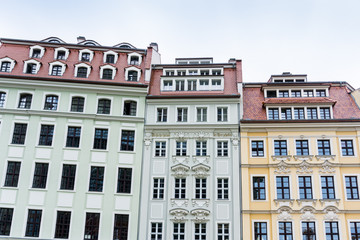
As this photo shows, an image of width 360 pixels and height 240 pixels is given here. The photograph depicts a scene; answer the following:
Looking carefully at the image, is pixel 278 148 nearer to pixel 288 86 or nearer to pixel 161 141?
pixel 288 86

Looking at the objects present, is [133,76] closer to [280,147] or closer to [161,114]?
[161,114]

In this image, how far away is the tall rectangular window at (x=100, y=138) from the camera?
3362 cm

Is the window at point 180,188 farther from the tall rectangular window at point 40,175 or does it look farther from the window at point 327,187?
the window at point 327,187

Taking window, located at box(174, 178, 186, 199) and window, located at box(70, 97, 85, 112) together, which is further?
window, located at box(70, 97, 85, 112)

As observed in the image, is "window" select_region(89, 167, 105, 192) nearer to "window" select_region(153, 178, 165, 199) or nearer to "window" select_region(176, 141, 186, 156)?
"window" select_region(153, 178, 165, 199)

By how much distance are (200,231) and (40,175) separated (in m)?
14.6

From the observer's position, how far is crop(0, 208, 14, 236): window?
3062 centimetres

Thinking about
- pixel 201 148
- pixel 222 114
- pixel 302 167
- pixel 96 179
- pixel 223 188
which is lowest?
pixel 223 188

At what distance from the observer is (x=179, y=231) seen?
102 feet

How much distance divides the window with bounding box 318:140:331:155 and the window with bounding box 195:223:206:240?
12155mm

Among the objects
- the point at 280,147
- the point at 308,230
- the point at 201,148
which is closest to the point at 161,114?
the point at 201,148

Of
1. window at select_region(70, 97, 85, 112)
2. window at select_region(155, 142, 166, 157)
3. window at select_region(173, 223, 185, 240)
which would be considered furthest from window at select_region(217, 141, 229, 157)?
window at select_region(70, 97, 85, 112)

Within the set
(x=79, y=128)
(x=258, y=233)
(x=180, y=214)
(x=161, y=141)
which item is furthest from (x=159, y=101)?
(x=258, y=233)

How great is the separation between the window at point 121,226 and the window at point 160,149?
6.07 meters
